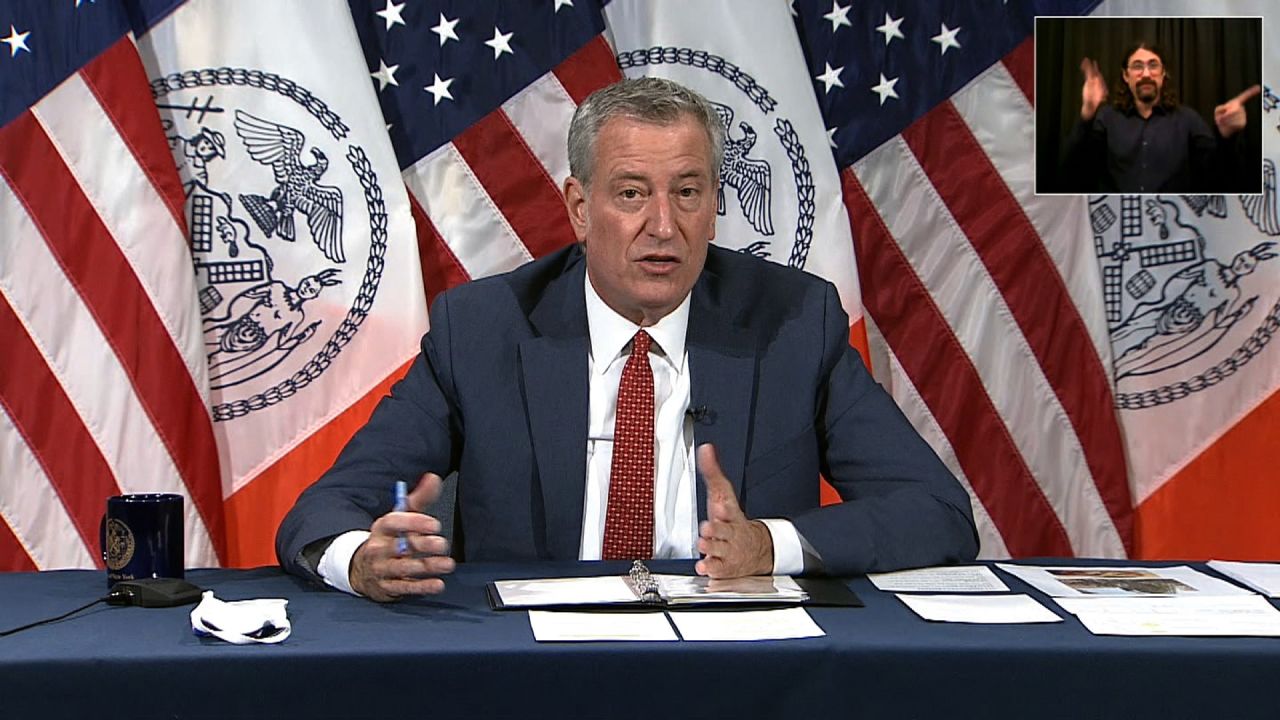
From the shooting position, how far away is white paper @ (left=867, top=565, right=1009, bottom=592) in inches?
84.4

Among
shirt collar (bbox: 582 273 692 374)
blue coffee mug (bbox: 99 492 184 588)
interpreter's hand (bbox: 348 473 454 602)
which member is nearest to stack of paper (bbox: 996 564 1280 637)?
shirt collar (bbox: 582 273 692 374)

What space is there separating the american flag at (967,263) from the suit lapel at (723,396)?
138cm

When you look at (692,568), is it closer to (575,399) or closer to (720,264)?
(575,399)

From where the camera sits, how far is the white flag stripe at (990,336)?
4000 mm

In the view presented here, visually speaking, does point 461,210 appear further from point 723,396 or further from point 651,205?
point 723,396

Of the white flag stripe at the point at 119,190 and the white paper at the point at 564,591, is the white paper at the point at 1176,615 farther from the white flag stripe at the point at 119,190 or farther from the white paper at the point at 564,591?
the white flag stripe at the point at 119,190

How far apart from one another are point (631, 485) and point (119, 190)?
5.67 ft

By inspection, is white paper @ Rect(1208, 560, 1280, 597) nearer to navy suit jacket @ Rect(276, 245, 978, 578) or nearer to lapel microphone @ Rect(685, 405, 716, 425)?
navy suit jacket @ Rect(276, 245, 978, 578)

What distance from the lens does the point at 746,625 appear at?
6.06 ft

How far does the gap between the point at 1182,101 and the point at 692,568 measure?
2560 millimetres

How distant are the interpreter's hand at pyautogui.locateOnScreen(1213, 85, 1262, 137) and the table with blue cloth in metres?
2.63

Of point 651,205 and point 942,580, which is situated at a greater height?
point 651,205

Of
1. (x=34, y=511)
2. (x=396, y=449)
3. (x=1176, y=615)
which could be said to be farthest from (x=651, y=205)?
(x=34, y=511)

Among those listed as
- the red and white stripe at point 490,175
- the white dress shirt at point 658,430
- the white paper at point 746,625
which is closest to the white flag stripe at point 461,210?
the red and white stripe at point 490,175
